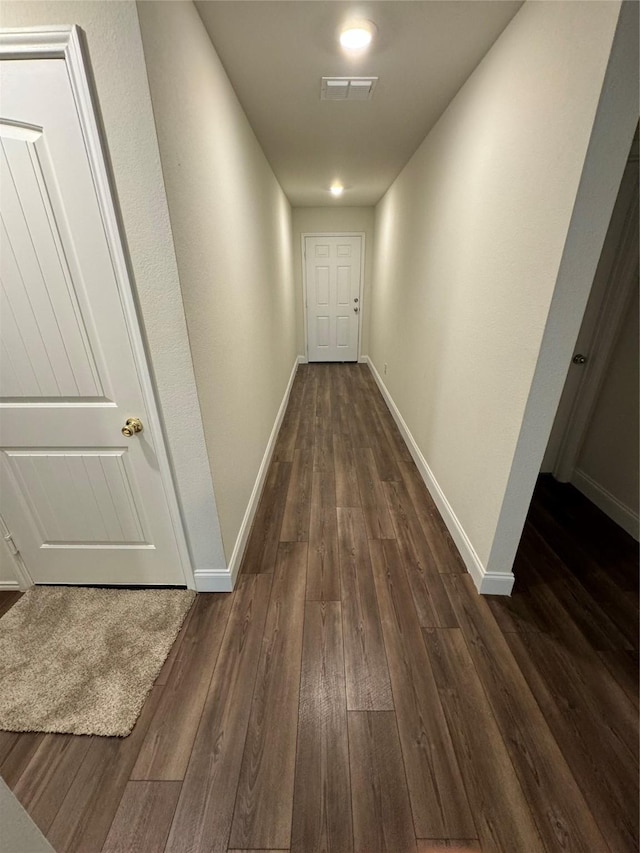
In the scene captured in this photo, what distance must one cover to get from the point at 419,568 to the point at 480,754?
76cm

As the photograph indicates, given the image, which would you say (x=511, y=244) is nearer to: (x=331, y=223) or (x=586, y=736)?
(x=586, y=736)

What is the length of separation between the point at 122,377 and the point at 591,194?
168 centimetres

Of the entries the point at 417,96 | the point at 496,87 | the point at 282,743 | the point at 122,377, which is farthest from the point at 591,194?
the point at 282,743

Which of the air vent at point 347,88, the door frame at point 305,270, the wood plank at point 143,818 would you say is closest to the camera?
the wood plank at point 143,818

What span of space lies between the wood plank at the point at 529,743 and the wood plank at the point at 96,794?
122 centimetres

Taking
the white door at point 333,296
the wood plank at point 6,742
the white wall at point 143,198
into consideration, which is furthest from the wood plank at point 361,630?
the white door at point 333,296

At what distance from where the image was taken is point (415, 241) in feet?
9.37

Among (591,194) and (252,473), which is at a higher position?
(591,194)

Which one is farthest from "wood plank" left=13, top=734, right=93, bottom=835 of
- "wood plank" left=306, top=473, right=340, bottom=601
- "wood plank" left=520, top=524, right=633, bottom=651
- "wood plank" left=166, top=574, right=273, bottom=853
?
"wood plank" left=520, top=524, right=633, bottom=651

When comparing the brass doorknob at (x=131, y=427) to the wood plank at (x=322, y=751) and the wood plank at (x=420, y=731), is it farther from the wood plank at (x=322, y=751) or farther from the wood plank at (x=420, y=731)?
the wood plank at (x=420, y=731)

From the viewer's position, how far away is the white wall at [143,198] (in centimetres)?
90

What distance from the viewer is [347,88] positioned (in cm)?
182

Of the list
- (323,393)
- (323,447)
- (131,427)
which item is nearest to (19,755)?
(131,427)

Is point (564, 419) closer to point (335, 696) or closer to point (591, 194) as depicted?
point (591, 194)
